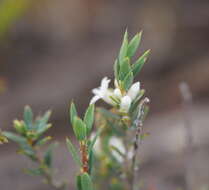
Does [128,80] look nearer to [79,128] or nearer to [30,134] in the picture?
[79,128]

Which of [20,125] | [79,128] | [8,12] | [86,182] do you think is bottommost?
[86,182]

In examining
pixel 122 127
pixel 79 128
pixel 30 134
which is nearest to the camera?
pixel 79 128

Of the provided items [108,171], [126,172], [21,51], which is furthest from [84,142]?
[21,51]

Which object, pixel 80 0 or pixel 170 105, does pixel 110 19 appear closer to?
pixel 80 0

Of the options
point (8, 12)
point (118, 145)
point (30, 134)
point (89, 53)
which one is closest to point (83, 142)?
point (30, 134)

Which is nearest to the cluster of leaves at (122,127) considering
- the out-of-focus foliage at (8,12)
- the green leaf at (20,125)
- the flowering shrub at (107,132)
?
the flowering shrub at (107,132)

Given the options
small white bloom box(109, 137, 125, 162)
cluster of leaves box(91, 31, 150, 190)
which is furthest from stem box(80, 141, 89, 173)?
small white bloom box(109, 137, 125, 162)

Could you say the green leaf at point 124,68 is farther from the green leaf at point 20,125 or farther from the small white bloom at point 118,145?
the small white bloom at point 118,145
